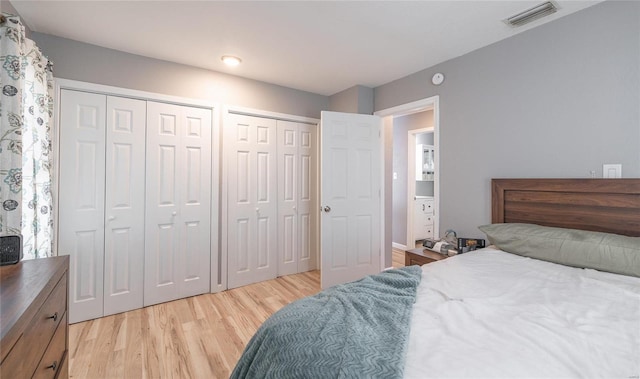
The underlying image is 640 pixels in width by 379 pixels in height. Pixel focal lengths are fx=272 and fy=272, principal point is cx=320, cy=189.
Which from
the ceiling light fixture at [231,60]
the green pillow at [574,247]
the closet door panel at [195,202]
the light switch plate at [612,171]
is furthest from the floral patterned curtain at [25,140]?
the light switch plate at [612,171]

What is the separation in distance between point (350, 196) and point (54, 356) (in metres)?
2.57

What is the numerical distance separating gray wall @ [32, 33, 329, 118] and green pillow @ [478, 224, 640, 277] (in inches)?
104

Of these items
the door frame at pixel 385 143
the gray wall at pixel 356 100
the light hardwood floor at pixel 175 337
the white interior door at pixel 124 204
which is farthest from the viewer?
the gray wall at pixel 356 100

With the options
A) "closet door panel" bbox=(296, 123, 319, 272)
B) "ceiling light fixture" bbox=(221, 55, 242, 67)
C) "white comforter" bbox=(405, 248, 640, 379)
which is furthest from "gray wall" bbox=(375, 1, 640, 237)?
"ceiling light fixture" bbox=(221, 55, 242, 67)

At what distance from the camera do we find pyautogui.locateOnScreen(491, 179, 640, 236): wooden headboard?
1.63 meters

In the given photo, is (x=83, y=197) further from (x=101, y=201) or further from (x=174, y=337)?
(x=174, y=337)

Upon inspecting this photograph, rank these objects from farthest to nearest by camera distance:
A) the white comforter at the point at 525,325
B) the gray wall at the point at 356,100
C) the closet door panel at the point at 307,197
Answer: the closet door panel at the point at 307,197 → the gray wall at the point at 356,100 → the white comforter at the point at 525,325

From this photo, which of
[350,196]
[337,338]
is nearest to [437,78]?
[350,196]

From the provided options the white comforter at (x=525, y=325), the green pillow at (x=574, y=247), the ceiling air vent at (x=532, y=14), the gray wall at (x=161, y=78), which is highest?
the ceiling air vent at (x=532, y=14)

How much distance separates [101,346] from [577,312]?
2829mm

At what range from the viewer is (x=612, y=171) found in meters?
1.73

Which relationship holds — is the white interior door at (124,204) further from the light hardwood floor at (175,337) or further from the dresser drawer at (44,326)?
the dresser drawer at (44,326)

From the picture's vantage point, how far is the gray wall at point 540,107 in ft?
5.59

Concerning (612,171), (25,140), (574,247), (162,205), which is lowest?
(574,247)
